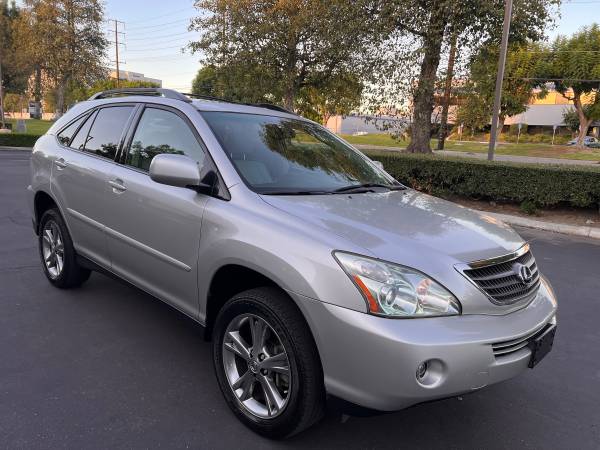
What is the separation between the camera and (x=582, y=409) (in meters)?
2.97

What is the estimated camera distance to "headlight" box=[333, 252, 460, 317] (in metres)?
2.14

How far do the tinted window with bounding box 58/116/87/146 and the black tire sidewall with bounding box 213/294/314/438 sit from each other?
2619 mm

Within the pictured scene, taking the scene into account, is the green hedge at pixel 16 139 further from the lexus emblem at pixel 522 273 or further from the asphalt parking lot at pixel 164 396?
the lexus emblem at pixel 522 273

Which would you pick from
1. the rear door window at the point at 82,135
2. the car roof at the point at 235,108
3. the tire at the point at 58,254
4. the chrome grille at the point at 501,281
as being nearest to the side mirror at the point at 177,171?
the car roof at the point at 235,108

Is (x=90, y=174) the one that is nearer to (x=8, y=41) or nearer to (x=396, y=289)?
(x=396, y=289)

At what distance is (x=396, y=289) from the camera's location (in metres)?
2.16

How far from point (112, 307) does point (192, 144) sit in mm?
1830

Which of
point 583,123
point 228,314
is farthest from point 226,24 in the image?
point 583,123

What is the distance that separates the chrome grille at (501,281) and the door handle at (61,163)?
133 inches

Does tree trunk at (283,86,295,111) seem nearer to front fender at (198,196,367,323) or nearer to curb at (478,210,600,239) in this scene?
curb at (478,210,600,239)

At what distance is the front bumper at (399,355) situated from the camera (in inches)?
81.0

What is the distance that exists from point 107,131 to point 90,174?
1.26ft

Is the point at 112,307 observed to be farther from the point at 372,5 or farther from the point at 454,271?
the point at 372,5

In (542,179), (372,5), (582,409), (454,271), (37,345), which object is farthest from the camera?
(372,5)
